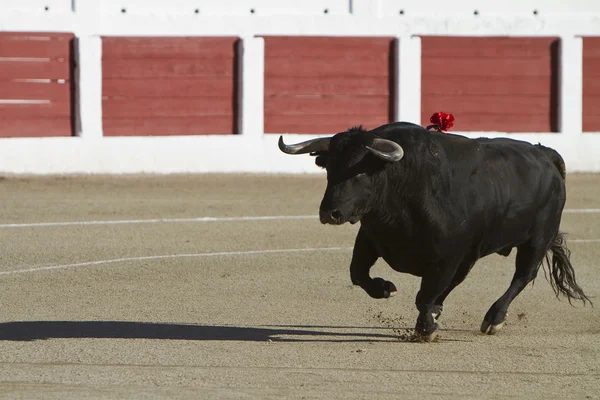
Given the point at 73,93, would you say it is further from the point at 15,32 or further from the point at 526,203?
the point at 526,203

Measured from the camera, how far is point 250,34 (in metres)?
16.2

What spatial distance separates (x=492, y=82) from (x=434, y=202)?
10.7 m

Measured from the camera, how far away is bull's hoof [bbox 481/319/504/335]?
22.9 ft

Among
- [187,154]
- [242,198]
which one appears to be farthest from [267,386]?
[187,154]

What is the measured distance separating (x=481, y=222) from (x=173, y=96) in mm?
9657

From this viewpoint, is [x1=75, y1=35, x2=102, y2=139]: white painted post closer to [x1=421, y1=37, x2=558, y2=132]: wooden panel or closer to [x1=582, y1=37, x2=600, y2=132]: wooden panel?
[x1=421, y1=37, x2=558, y2=132]: wooden panel

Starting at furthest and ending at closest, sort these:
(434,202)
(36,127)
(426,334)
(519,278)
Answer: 1. (36,127)
2. (519,278)
3. (426,334)
4. (434,202)

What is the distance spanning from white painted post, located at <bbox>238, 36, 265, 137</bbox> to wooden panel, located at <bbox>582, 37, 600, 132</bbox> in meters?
4.33

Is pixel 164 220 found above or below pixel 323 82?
below

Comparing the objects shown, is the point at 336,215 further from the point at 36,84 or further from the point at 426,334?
the point at 36,84

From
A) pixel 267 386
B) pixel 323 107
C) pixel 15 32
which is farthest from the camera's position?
pixel 323 107

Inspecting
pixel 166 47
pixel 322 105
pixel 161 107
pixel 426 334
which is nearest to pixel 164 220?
pixel 161 107

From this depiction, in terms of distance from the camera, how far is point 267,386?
18.5ft

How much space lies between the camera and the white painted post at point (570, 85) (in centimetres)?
1711
